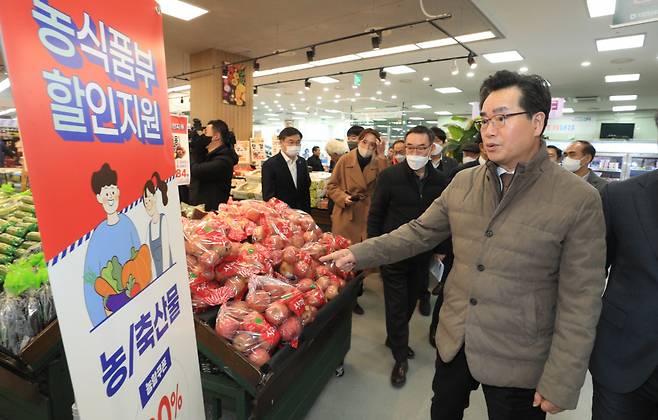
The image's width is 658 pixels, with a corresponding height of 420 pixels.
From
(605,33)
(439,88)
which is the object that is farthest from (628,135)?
(605,33)

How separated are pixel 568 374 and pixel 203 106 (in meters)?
9.83

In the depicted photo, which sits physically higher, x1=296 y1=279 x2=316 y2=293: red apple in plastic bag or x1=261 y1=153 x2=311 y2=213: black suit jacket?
x1=261 y1=153 x2=311 y2=213: black suit jacket

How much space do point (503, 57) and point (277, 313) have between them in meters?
9.05

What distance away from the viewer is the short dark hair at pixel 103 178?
30.4 inches

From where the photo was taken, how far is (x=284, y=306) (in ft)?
5.58

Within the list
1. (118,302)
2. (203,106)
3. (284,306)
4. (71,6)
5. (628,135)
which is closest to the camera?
(71,6)

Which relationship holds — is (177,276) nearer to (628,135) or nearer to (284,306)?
(284,306)

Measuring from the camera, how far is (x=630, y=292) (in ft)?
3.92

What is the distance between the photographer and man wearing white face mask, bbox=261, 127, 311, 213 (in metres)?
3.53

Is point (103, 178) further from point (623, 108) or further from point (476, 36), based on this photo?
point (623, 108)

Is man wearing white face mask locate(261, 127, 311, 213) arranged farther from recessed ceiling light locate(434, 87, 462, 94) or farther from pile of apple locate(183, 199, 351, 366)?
recessed ceiling light locate(434, 87, 462, 94)

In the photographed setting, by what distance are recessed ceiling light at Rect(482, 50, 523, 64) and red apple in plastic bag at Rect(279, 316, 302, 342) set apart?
8627 millimetres

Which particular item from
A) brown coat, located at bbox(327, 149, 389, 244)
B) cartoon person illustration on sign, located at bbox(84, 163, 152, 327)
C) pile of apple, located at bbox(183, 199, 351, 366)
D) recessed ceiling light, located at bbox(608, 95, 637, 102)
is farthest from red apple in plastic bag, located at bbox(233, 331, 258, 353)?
recessed ceiling light, located at bbox(608, 95, 637, 102)

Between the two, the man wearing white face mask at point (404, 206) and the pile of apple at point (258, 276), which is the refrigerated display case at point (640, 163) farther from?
the pile of apple at point (258, 276)
